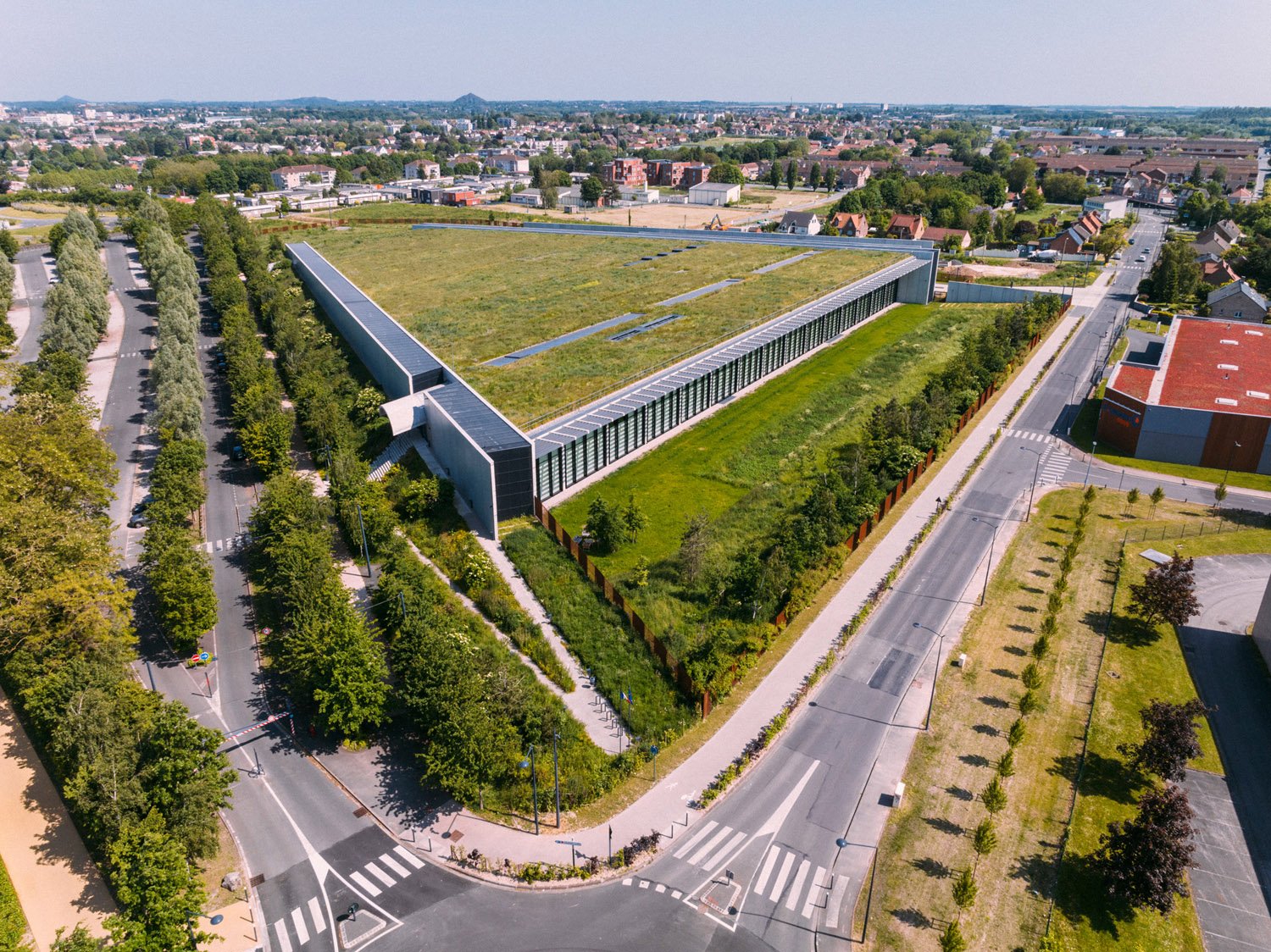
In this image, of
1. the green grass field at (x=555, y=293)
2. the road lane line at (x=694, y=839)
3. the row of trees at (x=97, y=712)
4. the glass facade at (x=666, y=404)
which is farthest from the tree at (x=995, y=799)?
the green grass field at (x=555, y=293)

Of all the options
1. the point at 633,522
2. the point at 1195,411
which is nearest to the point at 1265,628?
the point at 1195,411

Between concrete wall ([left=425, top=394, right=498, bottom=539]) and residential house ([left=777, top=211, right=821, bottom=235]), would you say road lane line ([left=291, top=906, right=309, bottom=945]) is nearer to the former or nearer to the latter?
concrete wall ([left=425, top=394, right=498, bottom=539])

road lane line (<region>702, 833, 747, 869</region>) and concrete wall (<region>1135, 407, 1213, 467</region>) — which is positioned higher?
concrete wall (<region>1135, 407, 1213, 467</region>)

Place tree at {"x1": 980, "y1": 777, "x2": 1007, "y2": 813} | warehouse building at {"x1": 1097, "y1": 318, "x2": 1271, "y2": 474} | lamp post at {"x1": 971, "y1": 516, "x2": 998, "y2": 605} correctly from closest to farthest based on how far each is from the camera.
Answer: tree at {"x1": 980, "y1": 777, "x2": 1007, "y2": 813}
lamp post at {"x1": 971, "y1": 516, "x2": 998, "y2": 605}
warehouse building at {"x1": 1097, "y1": 318, "x2": 1271, "y2": 474}

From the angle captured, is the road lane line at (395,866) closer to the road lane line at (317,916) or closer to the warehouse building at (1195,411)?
the road lane line at (317,916)

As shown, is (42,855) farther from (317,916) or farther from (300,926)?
(317,916)

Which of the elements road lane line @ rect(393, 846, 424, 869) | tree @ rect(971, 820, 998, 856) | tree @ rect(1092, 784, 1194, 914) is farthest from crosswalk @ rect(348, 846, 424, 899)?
tree @ rect(1092, 784, 1194, 914)
